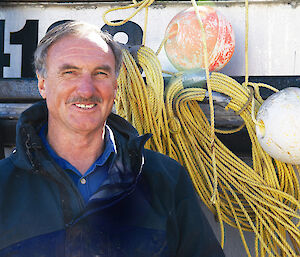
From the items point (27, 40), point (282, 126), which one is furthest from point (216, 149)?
point (27, 40)

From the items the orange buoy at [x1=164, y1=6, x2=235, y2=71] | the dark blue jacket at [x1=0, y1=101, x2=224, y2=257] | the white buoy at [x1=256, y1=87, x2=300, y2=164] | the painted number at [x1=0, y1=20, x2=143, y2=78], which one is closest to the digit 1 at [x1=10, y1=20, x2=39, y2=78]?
the painted number at [x1=0, y1=20, x2=143, y2=78]

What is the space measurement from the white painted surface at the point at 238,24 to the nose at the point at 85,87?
116 centimetres

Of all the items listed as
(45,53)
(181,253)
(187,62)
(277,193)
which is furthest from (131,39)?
(181,253)

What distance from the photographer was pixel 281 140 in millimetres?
2121

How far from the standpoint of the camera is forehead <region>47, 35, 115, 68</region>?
1.80 meters

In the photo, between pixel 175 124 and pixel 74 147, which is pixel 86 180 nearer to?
Answer: pixel 74 147

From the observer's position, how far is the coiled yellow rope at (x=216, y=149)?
7.52ft

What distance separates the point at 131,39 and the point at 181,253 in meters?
1.65

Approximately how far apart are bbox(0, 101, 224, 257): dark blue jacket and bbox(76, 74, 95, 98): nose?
241 mm

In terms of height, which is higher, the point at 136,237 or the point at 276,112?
the point at 276,112

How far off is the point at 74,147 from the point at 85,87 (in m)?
0.25

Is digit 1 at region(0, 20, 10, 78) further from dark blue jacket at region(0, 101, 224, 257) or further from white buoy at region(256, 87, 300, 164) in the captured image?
white buoy at region(256, 87, 300, 164)

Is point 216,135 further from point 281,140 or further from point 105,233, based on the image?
point 105,233

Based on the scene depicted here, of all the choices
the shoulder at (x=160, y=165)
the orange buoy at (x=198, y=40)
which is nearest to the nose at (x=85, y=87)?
the shoulder at (x=160, y=165)
